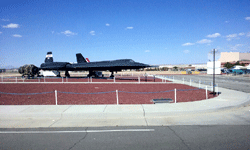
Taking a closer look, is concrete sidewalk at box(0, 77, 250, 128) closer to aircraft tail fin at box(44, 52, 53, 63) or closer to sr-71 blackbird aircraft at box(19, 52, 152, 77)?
sr-71 blackbird aircraft at box(19, 52, 152, 77)

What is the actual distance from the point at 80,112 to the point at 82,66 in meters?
31.3

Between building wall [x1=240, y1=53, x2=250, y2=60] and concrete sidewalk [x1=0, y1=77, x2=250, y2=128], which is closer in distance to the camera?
concrete sidewalk [x1=0, y1=77, x2=250, y2=128]

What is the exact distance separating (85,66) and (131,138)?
33.7 metres

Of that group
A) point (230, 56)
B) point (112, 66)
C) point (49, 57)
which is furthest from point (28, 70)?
point (230, 56)

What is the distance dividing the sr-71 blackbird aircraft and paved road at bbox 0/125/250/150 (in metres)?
23.8

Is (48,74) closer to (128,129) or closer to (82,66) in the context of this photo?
(82,66)

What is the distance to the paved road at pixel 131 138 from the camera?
425 centimetres

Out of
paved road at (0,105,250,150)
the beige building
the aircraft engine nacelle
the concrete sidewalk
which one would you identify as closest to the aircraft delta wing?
the aircraft engine nacelle

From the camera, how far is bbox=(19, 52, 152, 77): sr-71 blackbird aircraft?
30.4 meters

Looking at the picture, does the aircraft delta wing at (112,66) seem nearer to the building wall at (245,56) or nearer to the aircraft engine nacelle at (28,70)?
the aircraft engine nacelle at (28,70)

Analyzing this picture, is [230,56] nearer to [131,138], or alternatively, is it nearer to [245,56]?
[245,56]

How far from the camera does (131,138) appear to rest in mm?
4719

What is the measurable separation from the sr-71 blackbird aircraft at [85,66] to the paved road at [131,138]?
936 inches

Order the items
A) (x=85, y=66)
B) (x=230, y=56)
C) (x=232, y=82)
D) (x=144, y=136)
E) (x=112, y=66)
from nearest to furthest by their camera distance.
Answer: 1. (x=144, y=136)
2. (x=232, y=82)
3. (x=112, y=66)
4. (x=85, y=66)
5. (x=230, y=56)
